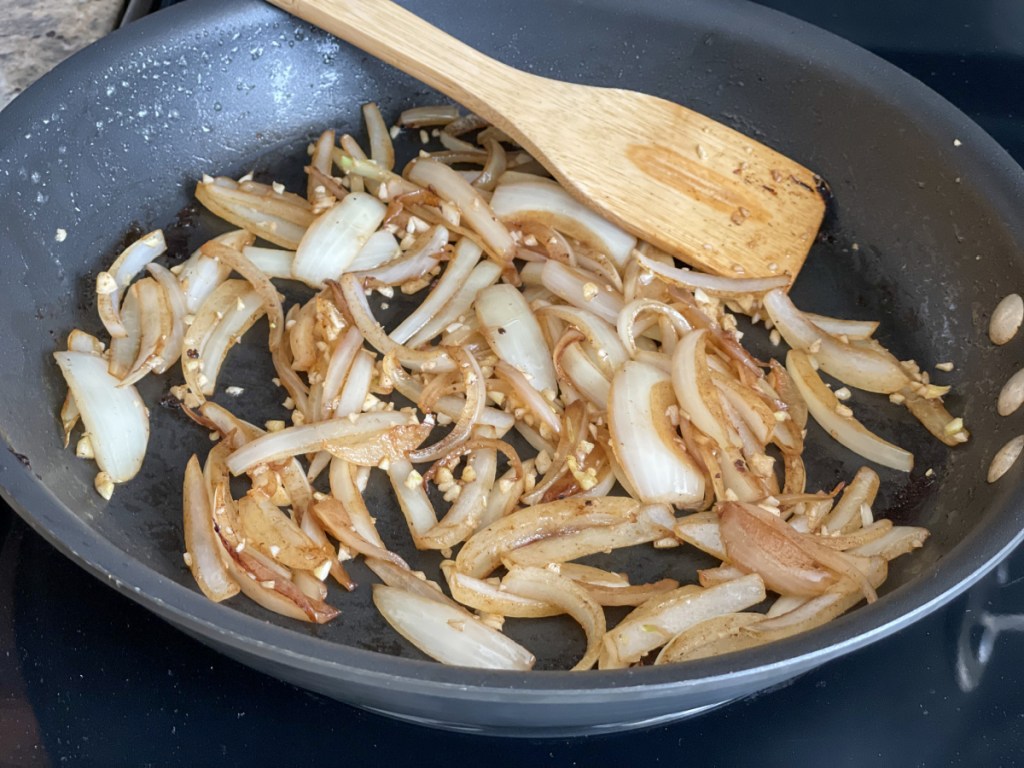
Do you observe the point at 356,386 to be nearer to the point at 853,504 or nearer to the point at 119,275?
the point at 119,275

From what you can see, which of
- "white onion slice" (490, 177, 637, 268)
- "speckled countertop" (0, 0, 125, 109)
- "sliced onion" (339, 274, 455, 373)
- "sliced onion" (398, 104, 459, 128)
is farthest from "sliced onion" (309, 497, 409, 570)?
"speckled countertop" (0, 0, 125, 109)

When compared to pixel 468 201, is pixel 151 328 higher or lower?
lower

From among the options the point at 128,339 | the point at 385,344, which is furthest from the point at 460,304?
the point at 128,339

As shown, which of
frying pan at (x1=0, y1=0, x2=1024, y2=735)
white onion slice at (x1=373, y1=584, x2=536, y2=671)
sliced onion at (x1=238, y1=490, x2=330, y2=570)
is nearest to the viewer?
frying pan at (x1=0, y1=0, x2=1024, y2=735)

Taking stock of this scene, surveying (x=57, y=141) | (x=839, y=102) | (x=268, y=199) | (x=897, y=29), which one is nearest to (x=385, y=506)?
(x=268, y=199)

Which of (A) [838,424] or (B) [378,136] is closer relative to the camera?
(A) [838,424]

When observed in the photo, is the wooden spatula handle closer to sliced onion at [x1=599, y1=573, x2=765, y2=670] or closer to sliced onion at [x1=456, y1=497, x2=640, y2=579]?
sliced onion at [x1=456, y1=497, x2=640, y2=579]
